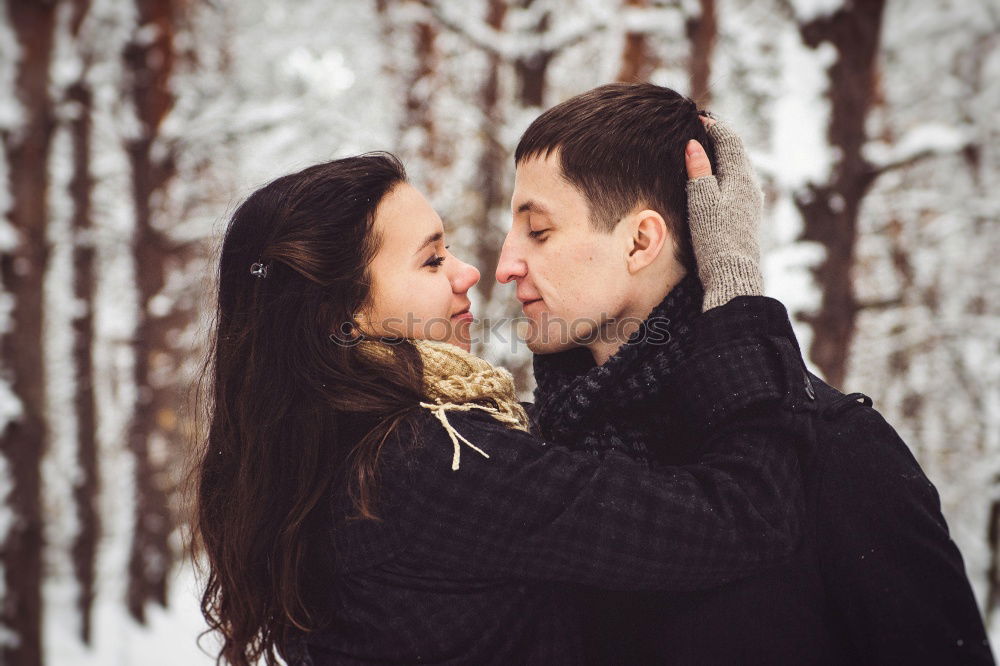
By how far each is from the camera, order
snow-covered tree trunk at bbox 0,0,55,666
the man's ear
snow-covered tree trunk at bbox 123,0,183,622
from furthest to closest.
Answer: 1. snow-covered tree trunk at bbox 123,0,183,622
2. snow-covered tree trunk at bbox 0,0,55,666
3. the man's ear

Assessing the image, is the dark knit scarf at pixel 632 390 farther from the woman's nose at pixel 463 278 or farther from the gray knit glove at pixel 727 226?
→ the woman's nose at pixel 463 278

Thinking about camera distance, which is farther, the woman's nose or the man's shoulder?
the woman's nose

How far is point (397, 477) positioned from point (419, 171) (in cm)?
778

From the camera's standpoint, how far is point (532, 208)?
74.4 inches

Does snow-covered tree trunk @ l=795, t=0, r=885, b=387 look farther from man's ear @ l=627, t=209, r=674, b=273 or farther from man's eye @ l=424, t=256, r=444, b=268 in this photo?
man's eye @ l=424, t=256, r=444, b=268

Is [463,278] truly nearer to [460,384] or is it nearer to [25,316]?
[460,384]

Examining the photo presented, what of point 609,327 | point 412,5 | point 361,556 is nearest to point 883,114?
point 412,5

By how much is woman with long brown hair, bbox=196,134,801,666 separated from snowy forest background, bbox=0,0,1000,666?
66 centimetres

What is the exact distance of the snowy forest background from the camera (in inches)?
155

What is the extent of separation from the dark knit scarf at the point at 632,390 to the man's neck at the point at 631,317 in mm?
36

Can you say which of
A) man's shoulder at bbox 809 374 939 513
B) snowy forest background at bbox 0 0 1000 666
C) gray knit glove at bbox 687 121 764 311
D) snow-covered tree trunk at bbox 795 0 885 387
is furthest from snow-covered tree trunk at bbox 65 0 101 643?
man's shoulder at bbox 809 374 939 513

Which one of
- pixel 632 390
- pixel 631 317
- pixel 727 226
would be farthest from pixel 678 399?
pixel 727 226

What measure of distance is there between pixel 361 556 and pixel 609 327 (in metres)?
0.87

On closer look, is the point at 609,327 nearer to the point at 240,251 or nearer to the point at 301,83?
the point at 240,251
